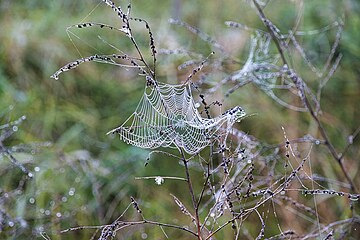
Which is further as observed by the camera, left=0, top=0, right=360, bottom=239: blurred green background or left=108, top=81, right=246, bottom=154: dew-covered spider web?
left=0, top=0, right=360, bottom=239: blurred green background

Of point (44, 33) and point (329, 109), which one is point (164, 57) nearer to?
point (44, 33)

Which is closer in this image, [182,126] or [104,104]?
[182,126]

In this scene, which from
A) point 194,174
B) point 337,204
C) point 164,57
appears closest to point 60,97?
point 164,57

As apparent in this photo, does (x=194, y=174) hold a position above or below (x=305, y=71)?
below

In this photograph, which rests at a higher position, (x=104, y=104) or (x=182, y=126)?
(x=182, y=126)

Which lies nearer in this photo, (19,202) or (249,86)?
(19,202)

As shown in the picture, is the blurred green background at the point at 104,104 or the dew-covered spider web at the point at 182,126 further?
the blurred green background at the point at 104,104

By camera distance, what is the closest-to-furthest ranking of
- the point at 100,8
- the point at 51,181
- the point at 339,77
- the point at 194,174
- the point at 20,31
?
the point at 51,181, the point at 194,174, the point at 339,77, the point at 20,31, the point at 100,8

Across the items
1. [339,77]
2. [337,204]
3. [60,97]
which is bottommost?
[337,204]
